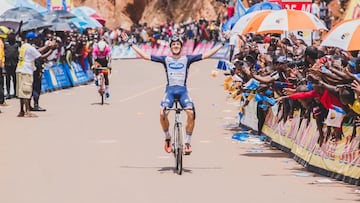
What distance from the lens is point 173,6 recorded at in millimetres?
77500

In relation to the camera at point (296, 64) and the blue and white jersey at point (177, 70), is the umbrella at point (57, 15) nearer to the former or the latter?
the camera at point (296, 64)

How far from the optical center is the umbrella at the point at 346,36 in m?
11.5

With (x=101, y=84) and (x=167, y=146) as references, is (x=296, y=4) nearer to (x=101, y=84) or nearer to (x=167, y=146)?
(x=101, y=84)

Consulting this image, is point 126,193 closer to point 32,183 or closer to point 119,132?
point 32,183

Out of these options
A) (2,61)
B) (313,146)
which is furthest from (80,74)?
(313,146)


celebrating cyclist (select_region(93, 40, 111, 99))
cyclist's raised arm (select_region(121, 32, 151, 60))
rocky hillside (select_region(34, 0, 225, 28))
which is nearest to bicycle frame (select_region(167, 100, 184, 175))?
cyclist's raised arm (select_region(121, 32, 151, 60))

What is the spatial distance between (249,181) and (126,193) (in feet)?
6.07

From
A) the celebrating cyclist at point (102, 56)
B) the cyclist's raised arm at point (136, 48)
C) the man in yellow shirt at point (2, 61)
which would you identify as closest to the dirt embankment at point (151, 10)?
the man in yellow shirt at point (2, 61)

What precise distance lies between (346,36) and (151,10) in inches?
2644

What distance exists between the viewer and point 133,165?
13398 millimetres

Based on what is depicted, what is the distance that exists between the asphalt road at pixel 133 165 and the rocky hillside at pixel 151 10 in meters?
51.7

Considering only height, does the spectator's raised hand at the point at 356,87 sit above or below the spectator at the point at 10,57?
above

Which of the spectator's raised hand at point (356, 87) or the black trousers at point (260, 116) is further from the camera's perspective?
the black trousers at point (260, 116)

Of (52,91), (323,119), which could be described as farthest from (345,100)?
(52,91)
